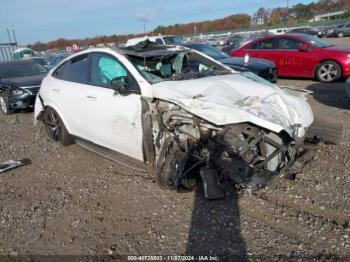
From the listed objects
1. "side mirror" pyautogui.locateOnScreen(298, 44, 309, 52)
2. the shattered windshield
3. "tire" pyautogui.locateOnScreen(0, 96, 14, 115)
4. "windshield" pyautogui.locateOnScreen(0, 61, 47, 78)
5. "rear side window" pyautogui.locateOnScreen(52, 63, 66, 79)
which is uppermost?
the shattered windshield

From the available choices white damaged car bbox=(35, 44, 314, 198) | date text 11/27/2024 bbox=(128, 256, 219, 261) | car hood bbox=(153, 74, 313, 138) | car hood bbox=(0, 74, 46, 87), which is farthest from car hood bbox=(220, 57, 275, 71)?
date text 11/27/2024 bbox=(128, 256, 219, 261)

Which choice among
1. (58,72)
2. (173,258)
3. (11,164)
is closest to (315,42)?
(58,72)

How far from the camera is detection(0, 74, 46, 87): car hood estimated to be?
9423 mm

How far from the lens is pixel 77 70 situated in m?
5.37

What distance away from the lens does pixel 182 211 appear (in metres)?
3.73

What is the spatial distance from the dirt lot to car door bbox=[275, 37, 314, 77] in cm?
606

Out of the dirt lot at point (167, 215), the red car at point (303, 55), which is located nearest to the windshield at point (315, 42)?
the red car at point (303, 55)

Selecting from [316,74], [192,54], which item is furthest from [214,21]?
[192,54]

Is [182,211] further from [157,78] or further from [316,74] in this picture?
[316,74]

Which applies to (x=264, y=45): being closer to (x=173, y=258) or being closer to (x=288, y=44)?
(x=288, y=44)

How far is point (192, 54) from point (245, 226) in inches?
115

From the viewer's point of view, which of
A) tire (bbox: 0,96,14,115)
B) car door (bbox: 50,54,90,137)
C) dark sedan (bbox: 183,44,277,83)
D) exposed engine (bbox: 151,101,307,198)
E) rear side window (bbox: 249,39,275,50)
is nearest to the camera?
exposed engine (bbox: 151,101,307,198)

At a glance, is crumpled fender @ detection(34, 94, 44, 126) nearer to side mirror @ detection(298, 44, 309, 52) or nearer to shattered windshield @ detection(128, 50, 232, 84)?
shattered windshield @ detection(128, 50, 232, 84)

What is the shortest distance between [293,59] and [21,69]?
8.66m
